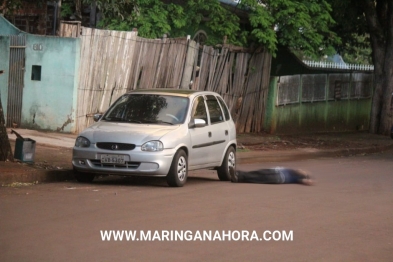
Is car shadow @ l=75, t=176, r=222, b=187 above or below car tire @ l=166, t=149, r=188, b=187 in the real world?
below

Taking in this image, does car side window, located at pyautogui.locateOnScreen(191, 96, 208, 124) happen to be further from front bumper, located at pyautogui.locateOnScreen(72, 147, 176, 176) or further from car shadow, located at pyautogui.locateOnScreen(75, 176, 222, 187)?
front bumper, located at pyautogui.locateOnScreen(72, 147, 176, 176)

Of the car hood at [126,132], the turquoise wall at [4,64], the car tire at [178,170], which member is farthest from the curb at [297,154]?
the turquoise wall at [4,64]

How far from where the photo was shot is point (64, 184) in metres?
13.4

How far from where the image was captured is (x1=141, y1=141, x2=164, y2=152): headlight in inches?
513

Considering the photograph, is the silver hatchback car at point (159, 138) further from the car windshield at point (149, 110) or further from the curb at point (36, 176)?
A: the curb at point (36, 176)

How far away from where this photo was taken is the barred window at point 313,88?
28.0 metres

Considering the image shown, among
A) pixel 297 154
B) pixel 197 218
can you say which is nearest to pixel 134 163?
pixel 197 218

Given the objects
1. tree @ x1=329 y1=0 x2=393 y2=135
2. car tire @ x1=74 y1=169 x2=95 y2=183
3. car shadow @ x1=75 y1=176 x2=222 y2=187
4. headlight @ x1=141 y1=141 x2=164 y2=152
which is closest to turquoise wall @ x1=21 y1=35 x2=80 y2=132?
car shadow @ x1=75 y1=176 x2=222 y2=187

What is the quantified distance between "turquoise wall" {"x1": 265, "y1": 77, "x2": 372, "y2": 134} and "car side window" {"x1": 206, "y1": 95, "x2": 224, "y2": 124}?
1074cm

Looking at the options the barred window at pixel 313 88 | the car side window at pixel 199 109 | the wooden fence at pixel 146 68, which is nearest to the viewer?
the car side window at pixel 199 109

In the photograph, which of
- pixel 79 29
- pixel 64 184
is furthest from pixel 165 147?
pixel 79 29

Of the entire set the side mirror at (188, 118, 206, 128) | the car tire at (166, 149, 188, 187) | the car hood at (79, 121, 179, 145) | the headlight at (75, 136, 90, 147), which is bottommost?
the car tire at (166, 149, 188, 187)

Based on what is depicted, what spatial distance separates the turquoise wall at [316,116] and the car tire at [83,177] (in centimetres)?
1271

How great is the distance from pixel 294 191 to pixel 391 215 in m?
2.37
